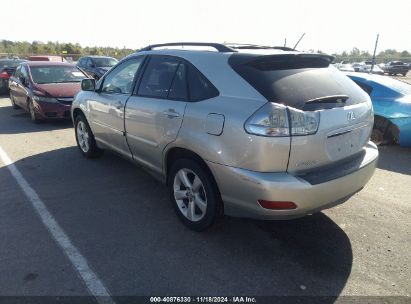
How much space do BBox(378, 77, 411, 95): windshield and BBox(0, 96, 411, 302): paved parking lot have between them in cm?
253

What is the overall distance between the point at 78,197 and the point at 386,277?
3.44 metres

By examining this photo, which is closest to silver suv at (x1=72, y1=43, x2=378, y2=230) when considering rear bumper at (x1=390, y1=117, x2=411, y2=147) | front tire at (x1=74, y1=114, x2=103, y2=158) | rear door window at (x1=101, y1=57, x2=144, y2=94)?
rear door window at (x1=101, y1=57, x2=144, y2=94)

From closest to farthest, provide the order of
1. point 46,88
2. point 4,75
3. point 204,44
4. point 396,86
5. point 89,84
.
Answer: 1. point 204,44
2. point 89,84
3. point 396,86
4. point 46,88
5. point 4,75

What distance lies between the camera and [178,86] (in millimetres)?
3557

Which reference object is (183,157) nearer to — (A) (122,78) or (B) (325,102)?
(B) (325,102)

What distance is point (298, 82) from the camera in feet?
9.90

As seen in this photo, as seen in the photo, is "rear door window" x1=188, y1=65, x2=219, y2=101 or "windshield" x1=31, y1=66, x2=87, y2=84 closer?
"rear door window" x1=188, y1=65, x2=219, y2=101

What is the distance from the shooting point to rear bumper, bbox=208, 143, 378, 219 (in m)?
2.73

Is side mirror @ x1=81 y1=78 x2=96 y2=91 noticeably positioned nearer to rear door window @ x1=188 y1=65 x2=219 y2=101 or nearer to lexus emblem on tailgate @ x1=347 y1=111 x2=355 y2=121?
rear door window @ x1=188 y1=65 x2=219 y2=101

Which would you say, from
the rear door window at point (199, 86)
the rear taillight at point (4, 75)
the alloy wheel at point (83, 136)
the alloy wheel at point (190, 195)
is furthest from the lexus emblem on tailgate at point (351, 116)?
the rear taillight at point (4, 75)

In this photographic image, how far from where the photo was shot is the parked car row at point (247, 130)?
275 centimetres

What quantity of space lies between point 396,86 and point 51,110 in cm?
753

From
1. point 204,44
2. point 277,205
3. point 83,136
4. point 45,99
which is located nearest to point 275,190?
point 277,205

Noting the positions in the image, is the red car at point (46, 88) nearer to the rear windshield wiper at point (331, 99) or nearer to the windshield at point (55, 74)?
the windshield at point (55, 74)
